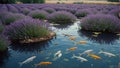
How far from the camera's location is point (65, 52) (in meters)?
6.72

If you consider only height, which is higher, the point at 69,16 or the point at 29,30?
the point at 29,30

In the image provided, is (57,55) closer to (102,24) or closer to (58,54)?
(58,54)

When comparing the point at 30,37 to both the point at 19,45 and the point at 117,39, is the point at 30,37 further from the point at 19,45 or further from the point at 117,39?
the point at 117,39

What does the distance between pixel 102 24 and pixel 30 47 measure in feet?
13.5

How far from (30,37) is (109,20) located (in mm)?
4071

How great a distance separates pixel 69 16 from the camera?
14906 mm

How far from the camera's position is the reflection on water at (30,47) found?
7046 mm

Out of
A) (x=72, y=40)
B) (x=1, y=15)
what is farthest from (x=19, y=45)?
(x=1, y=15)

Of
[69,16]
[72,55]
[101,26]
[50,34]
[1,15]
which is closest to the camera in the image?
[72,55]

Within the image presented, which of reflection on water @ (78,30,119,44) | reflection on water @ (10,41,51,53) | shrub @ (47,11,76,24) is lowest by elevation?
shrub @ (47,11,76,24)

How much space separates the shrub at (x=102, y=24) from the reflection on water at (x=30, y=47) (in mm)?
3202

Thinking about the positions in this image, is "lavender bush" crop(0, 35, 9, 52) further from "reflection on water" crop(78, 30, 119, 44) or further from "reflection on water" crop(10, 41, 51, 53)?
"reflection on water" crop(78, 30, 119, 44)

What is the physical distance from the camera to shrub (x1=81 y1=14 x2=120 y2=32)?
9.97m

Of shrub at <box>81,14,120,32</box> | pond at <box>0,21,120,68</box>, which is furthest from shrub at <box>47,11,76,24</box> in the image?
pond at <box>0,21,120,68</box>
